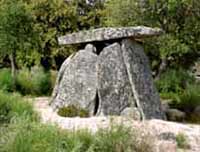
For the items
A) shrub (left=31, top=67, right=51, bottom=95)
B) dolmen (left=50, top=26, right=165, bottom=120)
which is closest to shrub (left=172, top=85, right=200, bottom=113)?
dolmen (left=50, top=26, right=165, bottom=120)

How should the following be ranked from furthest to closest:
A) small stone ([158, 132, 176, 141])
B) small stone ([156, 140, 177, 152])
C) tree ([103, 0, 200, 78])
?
tree ([103, 0, 200, 78]) → small stone ([158, 132, 176, 141]) → small stone ([156, 140, 177, 152])

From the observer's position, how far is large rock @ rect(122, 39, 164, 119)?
10617 millimetres

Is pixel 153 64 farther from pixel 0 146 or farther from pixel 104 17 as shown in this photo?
pixel 0 146

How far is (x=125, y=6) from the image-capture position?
45.4ft

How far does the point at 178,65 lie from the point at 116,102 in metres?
5.31

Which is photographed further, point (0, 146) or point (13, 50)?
point (13, 50)

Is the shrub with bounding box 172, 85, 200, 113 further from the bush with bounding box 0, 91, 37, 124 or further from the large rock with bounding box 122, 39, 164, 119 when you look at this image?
the bush with bounding box 0, 91, 37, 124

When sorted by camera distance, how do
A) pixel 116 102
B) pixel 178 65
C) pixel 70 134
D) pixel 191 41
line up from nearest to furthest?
pixel 70 134 < pixel 116 102 < pixel 191 41 < pixel 178 65

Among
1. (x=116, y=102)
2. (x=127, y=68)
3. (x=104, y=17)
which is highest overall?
(x=104, y=17)

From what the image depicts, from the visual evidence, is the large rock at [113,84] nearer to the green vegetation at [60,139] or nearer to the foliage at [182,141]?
the foliage at [182,141]

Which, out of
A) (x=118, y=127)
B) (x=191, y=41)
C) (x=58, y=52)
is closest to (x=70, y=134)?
(x=118, y=127)

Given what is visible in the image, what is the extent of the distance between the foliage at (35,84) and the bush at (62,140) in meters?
8.91

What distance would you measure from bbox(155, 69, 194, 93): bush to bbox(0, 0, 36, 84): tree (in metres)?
4.27

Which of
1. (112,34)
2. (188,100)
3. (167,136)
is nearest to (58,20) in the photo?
(188,100)
